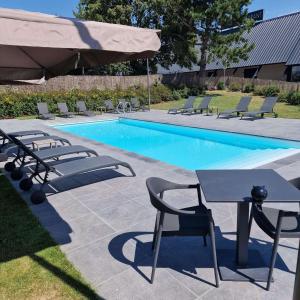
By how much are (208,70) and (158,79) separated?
446 inches

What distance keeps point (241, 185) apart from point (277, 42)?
3293cm

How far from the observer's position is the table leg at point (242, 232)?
114 inches

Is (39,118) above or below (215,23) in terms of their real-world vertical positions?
below

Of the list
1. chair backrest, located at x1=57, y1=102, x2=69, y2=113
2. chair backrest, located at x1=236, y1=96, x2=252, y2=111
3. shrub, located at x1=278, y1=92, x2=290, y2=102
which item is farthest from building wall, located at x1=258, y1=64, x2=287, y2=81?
chair backrest, located at x1=57, y1=102, x2=69, y2=113

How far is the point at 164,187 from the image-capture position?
3.41 m

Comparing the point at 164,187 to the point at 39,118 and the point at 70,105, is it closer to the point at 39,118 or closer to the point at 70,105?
the point at 39,118

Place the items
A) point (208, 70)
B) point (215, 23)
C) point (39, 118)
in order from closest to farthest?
point (39, 118), point (215, 23), point (208, 70)

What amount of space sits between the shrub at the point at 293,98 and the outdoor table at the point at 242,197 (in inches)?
697

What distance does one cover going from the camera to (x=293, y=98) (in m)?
19.1

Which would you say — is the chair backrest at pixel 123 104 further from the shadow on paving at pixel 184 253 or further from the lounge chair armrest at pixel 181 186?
the lounge chair armrest at pixel 181 186

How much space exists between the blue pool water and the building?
679 inches

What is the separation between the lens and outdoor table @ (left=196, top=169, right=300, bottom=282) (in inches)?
106

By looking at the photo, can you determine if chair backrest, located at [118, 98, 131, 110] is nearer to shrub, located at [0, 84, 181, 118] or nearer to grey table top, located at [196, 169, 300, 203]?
shrub, located at [0, 84, 181, 118]

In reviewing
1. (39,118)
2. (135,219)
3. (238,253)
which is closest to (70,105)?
(39,118)
